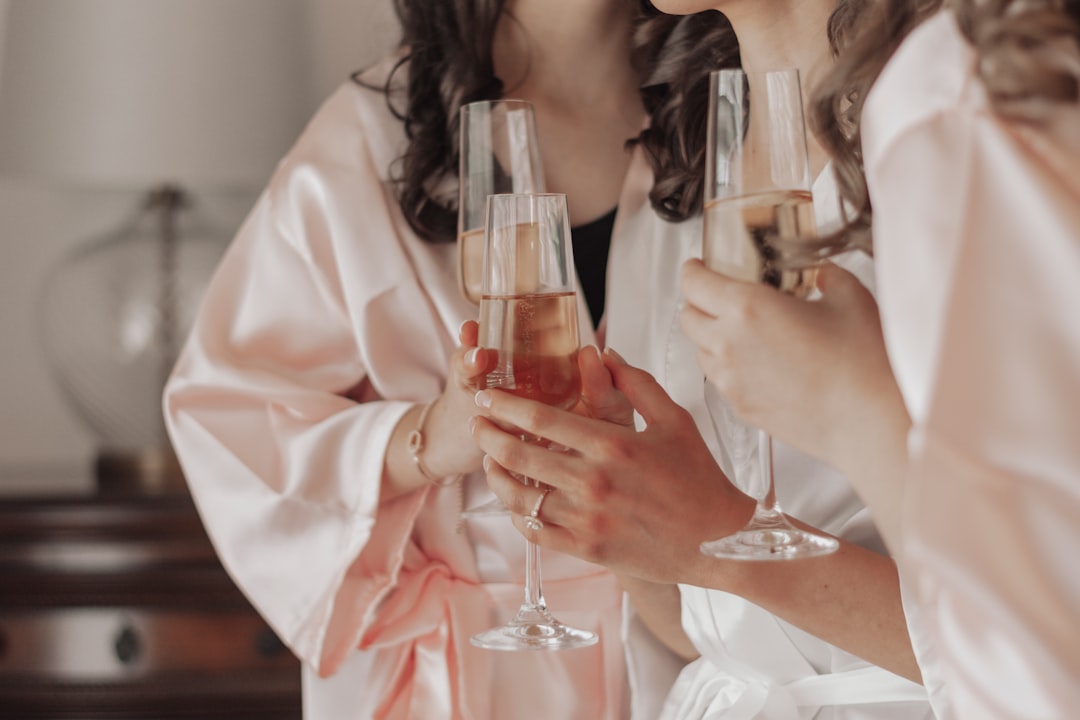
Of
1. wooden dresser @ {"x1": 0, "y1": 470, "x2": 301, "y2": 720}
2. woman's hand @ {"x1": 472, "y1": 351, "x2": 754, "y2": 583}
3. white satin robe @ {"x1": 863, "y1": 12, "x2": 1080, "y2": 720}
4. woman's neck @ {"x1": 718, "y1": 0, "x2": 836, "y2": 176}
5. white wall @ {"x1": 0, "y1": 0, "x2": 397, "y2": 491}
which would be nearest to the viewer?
white satin robe @ {"x1": 863, "y1": 12, "x2": 1080, "y2": 720}

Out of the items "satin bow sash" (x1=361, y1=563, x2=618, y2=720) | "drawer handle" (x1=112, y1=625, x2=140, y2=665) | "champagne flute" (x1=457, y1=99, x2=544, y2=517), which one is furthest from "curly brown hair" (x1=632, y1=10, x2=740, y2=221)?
"drawer handle" (x1=112, y1=625, x2=140, y2=665)

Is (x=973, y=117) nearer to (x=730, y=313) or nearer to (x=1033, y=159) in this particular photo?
(x=1033, y=159)

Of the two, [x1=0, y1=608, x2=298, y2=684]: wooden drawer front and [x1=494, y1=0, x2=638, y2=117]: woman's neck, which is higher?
[x1=494, y1=0, x2=638, y2=117]: woman's neck

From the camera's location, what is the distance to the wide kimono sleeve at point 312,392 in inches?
61.3

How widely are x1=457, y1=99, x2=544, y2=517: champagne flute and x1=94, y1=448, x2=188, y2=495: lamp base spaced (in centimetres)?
97

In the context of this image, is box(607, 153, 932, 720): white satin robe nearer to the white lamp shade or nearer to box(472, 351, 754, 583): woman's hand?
box(472, 351, 754, 583): woman's hand

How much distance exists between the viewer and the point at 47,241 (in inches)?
99.7

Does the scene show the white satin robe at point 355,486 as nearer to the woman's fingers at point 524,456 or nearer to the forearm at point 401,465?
the forearm at point 401,465

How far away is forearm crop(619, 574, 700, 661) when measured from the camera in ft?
4.60

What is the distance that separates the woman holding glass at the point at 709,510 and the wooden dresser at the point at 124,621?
31.6 inches

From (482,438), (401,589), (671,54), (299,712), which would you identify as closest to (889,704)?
(482,438)

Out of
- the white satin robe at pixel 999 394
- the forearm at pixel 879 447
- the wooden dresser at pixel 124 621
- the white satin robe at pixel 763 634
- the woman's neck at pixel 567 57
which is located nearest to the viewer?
the white satin robe at pixel 999 394

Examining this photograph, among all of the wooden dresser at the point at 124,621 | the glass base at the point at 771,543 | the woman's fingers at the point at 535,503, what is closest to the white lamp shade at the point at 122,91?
the wooden dresser at the point at 124,621

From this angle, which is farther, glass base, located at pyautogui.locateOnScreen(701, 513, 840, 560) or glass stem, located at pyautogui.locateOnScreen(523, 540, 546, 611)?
glass stem, located at pyautogui.locateOnScreen(523, 540, 546, 611)
